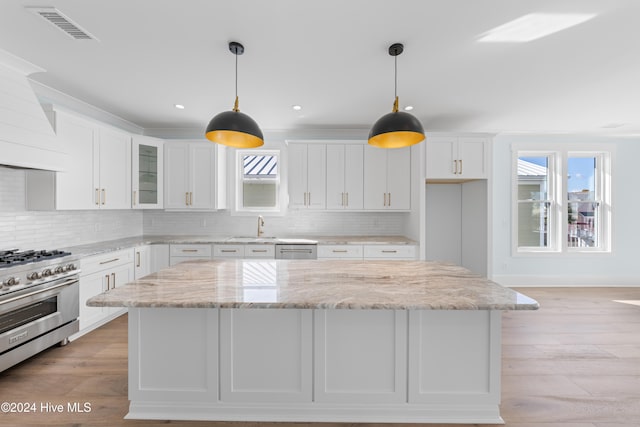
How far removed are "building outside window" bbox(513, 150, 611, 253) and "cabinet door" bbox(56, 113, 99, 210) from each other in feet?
21.0

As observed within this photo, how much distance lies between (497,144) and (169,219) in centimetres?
571

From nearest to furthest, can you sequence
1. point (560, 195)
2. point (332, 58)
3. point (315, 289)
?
point (315, 289) < point (332, 58) < point (560, 195)

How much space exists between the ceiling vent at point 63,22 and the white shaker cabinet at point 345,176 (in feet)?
9.78

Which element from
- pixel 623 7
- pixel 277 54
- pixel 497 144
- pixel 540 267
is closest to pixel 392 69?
pixel 277 54

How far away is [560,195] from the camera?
504 centimetres

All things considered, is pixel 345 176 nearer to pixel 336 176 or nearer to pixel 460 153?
pixel 336 176

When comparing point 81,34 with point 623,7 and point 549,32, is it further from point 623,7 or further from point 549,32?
point 623,7

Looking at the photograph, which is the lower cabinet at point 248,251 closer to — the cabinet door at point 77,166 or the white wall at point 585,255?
the cabinet door at point 77,166

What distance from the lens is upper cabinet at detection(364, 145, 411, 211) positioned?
4.44 meters

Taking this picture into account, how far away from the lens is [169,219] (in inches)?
188

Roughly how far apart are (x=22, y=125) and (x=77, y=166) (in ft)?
2.50

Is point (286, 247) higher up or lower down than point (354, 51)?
lower down

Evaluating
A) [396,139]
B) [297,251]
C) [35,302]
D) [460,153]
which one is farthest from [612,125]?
[35,302]

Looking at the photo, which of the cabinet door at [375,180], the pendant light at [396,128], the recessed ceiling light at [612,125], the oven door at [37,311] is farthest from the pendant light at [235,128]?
the recessed ceiling light at [612,125]
